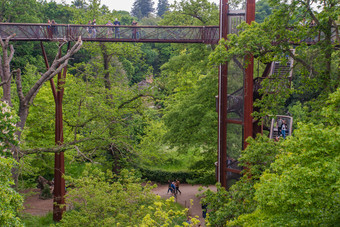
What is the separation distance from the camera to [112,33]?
744 inches

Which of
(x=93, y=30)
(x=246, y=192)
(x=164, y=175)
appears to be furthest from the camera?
(x=164, y=175)

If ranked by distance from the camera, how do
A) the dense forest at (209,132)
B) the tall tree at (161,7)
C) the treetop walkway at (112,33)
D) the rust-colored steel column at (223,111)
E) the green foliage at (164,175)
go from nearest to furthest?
the dense forest at (209,132)
the rust-colored steel column at (223,111)
the treetop walkway at (112,33)
the green foliage at (164,175)
the tall tree at (161,7)

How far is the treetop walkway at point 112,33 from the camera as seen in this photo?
18.0 m

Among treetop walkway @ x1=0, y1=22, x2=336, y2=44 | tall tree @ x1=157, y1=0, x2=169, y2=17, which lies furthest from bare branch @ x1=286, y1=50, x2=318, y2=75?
tall tree @ x1=157, y1=0, x2=169, y2=17

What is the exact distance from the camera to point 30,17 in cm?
3625

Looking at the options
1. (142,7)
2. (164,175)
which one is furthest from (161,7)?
(164,175)

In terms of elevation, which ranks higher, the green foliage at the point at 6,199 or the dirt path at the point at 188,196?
the green foliage at the point at 6,199

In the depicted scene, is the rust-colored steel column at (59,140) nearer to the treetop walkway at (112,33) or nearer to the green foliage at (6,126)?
the treetop walkway at (112,33)

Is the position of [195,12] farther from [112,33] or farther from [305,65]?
[305,65]

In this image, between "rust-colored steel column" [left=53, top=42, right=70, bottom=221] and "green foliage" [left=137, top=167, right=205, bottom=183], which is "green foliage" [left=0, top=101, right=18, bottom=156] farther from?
"green foliage" [left=137, top=167, right=205, bottom=183]

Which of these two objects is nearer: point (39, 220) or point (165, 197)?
point (39, 220)

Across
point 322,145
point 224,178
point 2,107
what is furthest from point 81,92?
point 322,145

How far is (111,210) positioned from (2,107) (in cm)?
519

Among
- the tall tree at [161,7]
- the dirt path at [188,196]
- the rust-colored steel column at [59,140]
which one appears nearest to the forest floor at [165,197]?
the dirt path at [188,196]
